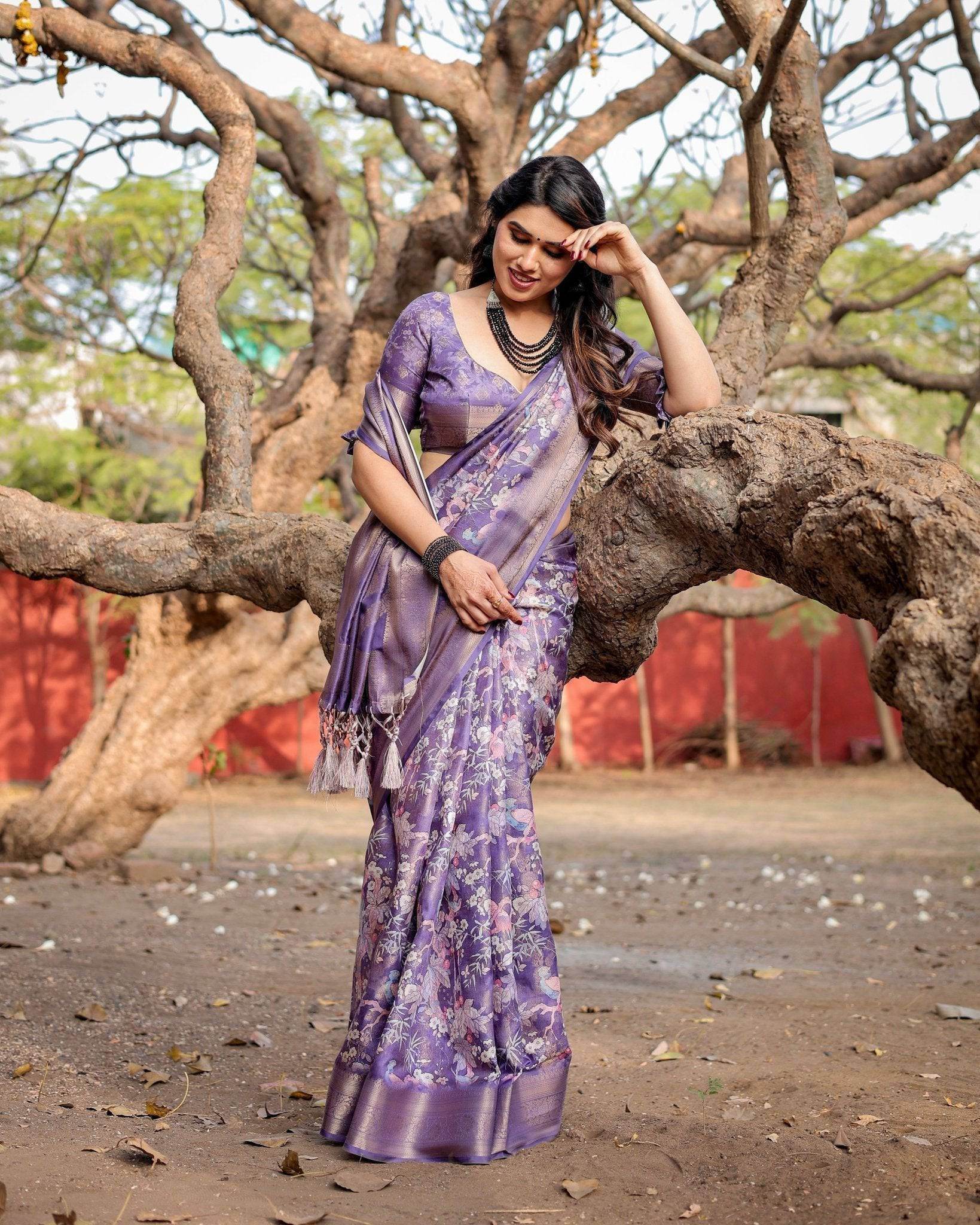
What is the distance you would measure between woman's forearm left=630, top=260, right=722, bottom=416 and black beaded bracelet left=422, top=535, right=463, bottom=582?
0.62 metres

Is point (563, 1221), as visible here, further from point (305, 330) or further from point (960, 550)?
point (305, 330)

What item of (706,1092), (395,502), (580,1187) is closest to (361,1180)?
(580,1187)

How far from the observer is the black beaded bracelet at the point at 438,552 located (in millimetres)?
2842

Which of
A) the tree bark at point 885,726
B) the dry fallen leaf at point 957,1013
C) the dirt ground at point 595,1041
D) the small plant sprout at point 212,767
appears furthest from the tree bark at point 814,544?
the tree bark at point 885,726

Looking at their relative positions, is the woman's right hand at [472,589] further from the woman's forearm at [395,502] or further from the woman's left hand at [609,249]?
the woman's left hand at [609,249]

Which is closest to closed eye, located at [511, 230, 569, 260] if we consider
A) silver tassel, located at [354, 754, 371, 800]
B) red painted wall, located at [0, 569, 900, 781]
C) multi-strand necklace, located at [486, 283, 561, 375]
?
multi-strand necklace, located at [486, 283, 561, 375]

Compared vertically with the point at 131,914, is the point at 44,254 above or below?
above

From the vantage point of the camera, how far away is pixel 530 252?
114 inches

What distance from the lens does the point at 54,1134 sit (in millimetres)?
2920

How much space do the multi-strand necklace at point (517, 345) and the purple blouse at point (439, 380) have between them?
2.5 inches

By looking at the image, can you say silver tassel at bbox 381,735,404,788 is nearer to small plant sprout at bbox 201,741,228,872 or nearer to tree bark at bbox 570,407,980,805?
tree bark at bbox 570,407,980,805

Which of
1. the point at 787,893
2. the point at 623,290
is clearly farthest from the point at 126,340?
the point at 787,893

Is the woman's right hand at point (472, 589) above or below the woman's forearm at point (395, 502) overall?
below

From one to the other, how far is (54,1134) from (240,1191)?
0.60m
